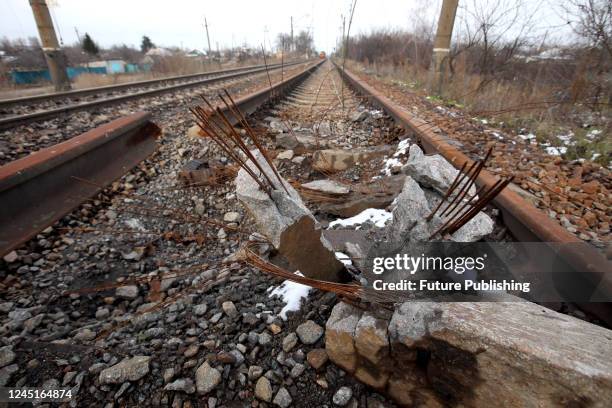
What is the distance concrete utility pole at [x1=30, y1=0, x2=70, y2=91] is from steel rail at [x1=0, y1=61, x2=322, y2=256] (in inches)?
349

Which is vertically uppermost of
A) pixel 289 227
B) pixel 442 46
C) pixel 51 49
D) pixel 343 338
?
pixel 51 49

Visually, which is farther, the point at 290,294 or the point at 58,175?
the point at 58,175

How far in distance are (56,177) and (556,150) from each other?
4537 mm

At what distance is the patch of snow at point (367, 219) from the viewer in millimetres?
2074

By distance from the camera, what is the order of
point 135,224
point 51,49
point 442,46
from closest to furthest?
point 135,224
point 442,46
point 51,49

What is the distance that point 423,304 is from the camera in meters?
1.01

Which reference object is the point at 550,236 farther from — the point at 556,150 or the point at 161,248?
the point at 161,248

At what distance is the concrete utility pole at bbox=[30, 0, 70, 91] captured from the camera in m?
8.91

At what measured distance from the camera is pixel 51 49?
9.54 m

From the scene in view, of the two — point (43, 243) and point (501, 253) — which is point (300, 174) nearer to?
point (501, 253)

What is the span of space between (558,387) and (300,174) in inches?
104

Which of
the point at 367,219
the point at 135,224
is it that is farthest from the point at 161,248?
the point at 367,219

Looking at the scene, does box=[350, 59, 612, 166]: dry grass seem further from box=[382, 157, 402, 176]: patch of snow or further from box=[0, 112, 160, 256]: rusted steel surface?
box=[0, 112, 160, 256]: rusted steel surface

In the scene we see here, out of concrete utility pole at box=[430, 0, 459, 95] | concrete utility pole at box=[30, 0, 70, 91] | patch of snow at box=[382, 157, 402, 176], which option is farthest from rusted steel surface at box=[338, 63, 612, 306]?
concrete utility pole at box=[30, 0, 70, 91]
